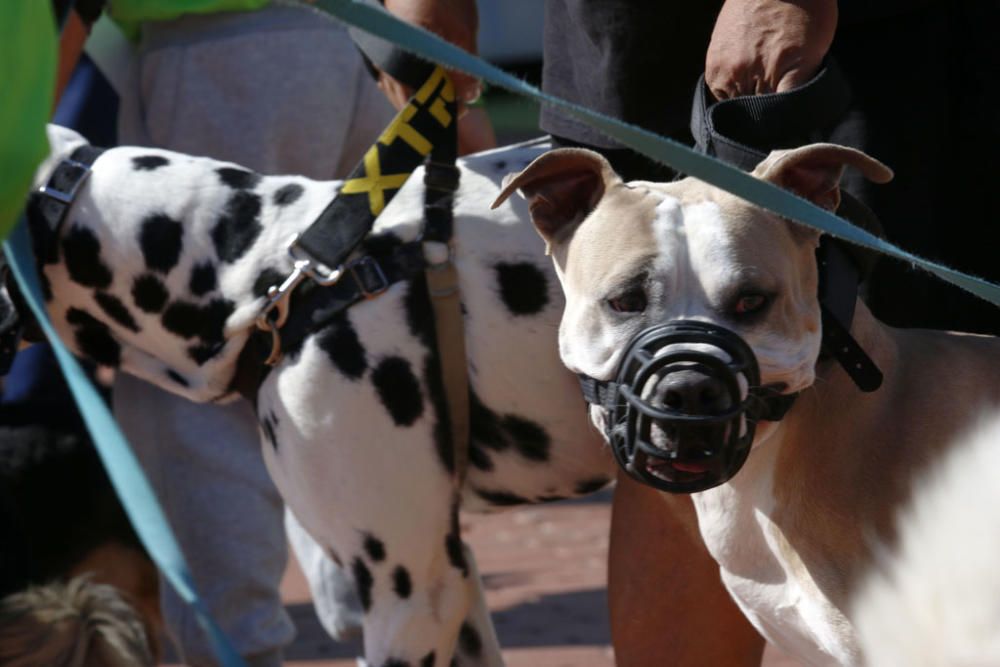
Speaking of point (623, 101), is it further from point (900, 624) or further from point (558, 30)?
point (900, 624)

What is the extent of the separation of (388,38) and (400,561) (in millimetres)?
1318

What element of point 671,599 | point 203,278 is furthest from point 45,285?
point 671,599

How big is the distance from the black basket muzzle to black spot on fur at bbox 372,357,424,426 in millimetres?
703

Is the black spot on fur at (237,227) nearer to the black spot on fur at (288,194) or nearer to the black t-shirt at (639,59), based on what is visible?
the black spot on fur at (288,194)

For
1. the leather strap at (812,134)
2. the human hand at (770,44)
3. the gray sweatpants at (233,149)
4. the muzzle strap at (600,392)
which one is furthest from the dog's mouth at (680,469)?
the gray sweatpants at (233,149)

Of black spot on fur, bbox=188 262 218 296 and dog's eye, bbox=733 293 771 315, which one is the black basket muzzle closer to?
dog's eye, bbox=733 293 771 315

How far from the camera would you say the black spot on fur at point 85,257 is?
10.7 ft

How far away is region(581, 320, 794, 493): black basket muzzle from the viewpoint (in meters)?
2.26

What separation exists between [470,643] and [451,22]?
1377 mm

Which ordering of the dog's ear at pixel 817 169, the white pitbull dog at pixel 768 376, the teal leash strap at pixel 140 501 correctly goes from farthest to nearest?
the dog's ear at pixel 817 169, the white pitbull dog at pixel 768 376, the teal leash strap at pixel 140 501

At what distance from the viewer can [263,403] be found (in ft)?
10.3

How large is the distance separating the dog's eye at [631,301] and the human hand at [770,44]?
19.0 inches

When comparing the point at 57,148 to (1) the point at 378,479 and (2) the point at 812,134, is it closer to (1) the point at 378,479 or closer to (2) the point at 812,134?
(1) the point at 378,479

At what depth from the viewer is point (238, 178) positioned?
3295 mm
